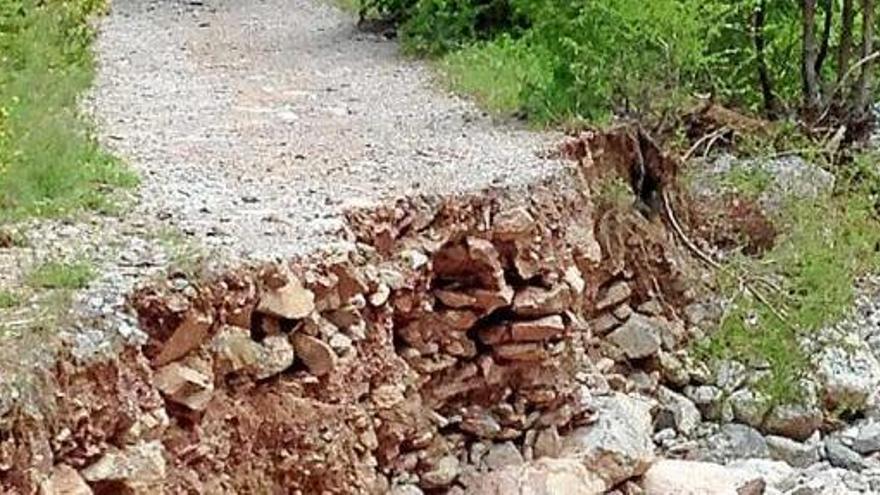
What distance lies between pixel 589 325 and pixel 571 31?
1.48 meters

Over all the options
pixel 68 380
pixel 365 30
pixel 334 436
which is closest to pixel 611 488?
pixel 334 436

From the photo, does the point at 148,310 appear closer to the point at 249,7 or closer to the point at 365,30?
the point at 365,30

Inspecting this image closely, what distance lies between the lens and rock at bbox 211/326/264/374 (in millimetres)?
4625

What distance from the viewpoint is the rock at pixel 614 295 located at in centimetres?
719

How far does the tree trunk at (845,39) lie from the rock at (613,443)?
3462 mm

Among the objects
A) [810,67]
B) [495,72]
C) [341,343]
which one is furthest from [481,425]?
[810,67]

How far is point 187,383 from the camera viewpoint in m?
4.43

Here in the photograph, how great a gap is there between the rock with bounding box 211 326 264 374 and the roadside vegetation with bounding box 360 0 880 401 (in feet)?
9.45

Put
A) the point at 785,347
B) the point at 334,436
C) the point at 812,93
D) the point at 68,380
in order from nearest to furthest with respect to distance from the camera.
Result: the point at 68,380, the point at 334,436, the point at 785,347, the point at 812,93

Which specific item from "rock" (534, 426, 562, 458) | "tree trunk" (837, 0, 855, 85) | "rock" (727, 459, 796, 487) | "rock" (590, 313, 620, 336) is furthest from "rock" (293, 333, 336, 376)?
"tree trunk" (837, 0, 855, 85)

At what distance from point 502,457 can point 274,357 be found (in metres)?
1.54

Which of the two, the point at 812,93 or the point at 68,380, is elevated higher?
the point at 68,380

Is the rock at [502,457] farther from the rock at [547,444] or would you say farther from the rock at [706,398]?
the rock at [706,398]

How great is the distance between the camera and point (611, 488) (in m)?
6.18
